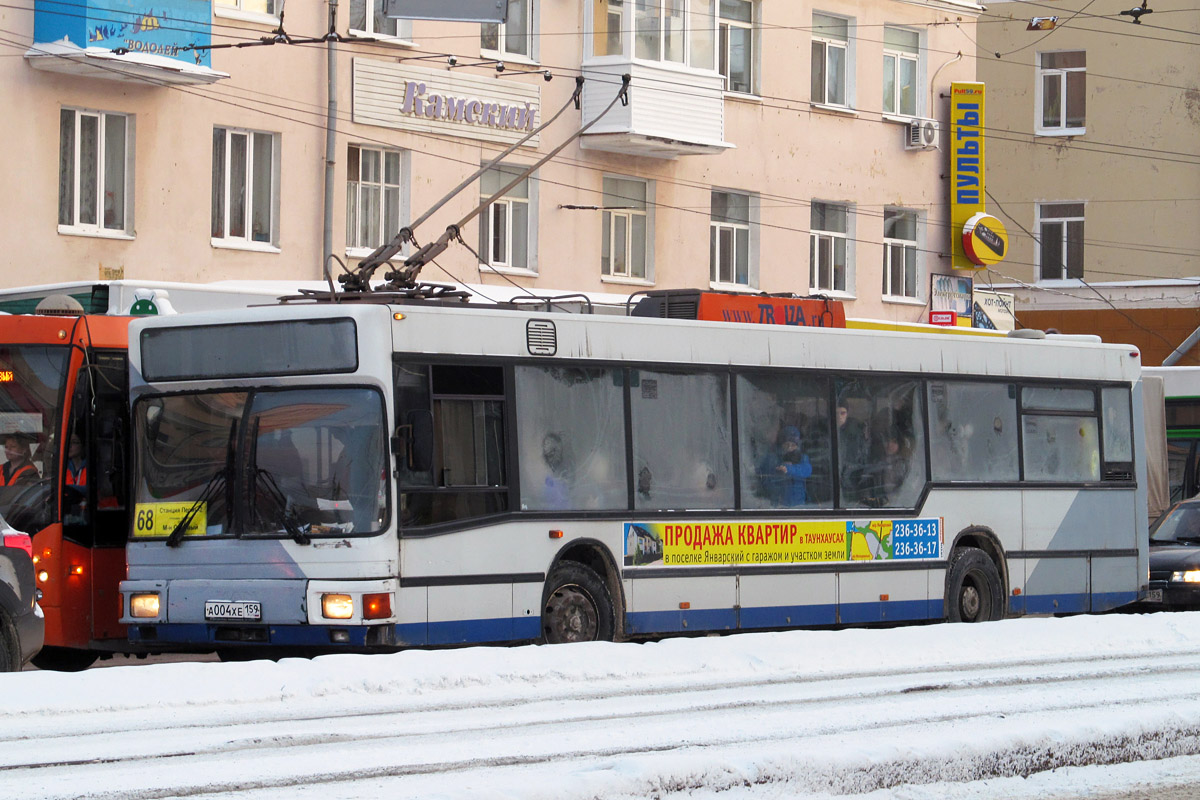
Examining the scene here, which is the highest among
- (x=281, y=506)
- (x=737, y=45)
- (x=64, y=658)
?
(x=737, y=45)

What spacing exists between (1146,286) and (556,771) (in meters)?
38.0

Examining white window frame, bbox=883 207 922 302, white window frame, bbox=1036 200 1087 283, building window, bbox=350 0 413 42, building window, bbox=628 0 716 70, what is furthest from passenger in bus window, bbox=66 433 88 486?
white window frame, bbox=1036 200 1087 283

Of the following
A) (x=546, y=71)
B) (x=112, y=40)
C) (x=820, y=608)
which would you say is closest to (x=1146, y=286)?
(x=546, y=71)

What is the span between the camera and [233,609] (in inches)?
515

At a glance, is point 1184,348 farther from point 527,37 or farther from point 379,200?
point 379,200

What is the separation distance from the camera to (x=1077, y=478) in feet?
60.5

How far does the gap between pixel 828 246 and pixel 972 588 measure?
19396 millimetres

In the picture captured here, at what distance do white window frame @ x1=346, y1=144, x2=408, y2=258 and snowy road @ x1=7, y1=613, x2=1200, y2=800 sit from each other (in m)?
15.8

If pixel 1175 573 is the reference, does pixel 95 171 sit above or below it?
above

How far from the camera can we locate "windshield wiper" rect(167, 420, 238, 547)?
13.3 m

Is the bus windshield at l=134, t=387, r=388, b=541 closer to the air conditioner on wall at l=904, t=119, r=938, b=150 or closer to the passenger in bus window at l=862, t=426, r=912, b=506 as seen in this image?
the passenger in bus window at l=862, t=426, r=912, b=506

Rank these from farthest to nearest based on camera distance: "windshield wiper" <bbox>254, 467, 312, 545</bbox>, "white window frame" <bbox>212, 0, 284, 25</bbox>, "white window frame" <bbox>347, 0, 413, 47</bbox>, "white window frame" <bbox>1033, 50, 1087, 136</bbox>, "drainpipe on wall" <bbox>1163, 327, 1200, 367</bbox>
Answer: "white window frame" <bbox>1033, 50, 1087, 136</bbox> → "drainpipe on wall" <bbox>1163, 327, 1200, 367</bbox> → "white window frame" <bbox>347, 0, 413, 47</bbox> → "white window frame" <bbox>212, 0, 284, 25</bbox> → "windshield wiper" <bbox>254, 467, 312, 545</bbox>

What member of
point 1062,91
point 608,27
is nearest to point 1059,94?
point 1062,91

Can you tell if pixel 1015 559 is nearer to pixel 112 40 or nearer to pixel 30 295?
pixel 30 295
